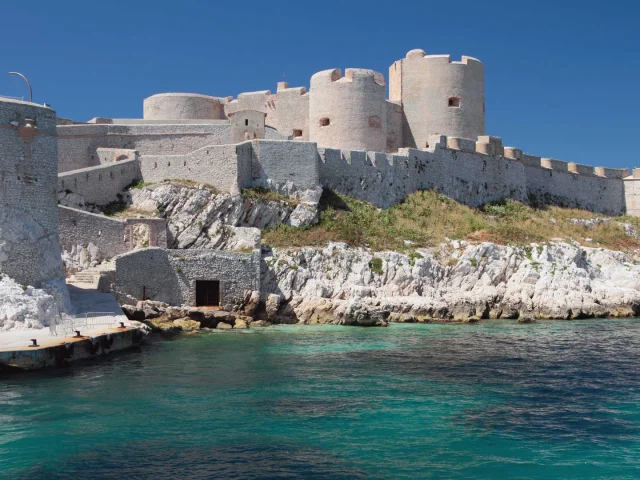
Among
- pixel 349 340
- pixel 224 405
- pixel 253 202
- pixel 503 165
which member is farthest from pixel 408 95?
pixel 224 405

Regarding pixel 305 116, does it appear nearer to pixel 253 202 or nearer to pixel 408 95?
pixel 408 95

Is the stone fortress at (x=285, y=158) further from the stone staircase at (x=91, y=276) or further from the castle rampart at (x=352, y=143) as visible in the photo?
the stone staircase at (x=91, y=276)

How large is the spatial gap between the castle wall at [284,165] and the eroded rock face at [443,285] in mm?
3700

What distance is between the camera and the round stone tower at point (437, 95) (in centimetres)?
3491

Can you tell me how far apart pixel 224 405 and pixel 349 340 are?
807cm

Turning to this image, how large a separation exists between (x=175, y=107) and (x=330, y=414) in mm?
26955

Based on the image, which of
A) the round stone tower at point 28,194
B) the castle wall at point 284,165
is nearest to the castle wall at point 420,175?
the castle wall at point 284,165

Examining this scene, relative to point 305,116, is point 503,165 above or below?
below

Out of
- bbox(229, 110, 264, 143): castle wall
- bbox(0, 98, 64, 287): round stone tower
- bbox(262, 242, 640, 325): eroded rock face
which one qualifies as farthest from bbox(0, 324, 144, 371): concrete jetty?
bbox(229, 110, 264, 143): castle wall

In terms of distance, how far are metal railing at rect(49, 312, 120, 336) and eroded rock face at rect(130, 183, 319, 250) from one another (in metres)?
6.81

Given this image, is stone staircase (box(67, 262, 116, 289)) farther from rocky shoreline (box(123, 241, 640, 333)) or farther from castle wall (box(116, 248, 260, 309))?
rocky shoreline (box(123, 241, 640, 333))

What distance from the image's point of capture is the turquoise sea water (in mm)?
8711

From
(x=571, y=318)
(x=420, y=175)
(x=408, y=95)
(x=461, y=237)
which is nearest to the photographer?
(x=571, y=318)

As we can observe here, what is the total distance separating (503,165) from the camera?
35.8 meters
